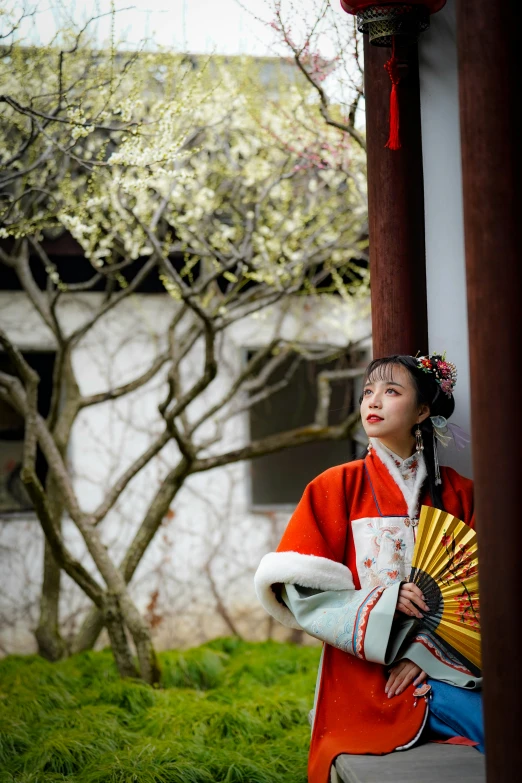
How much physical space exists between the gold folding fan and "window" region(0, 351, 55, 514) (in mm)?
4826

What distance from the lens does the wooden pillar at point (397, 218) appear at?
2.74 meters

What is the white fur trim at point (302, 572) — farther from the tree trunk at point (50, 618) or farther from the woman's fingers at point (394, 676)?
the tree trunk at point (50, 618)

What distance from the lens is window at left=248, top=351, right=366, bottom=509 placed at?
8398 millimetres

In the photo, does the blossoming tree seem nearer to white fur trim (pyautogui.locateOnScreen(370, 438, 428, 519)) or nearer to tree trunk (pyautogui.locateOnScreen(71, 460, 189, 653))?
tree trunk (pyautogui.locateOnScreen(71, 460, 189, 653))

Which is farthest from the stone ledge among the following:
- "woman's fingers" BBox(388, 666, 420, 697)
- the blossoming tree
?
the blossoming tree

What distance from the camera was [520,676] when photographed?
1.73 meters

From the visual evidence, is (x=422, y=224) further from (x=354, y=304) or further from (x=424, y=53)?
(x=354, y=304)

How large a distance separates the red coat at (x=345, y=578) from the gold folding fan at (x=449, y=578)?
0.13 meters

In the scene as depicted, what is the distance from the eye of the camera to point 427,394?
2516mm

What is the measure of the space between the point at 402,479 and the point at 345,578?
34 centimetres

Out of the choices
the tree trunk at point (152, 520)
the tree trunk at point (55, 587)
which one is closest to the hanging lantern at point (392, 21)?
the tree trunk at point (152, 520)

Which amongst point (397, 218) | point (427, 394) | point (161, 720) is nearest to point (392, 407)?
point (427, 394)

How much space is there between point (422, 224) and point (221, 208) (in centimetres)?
370

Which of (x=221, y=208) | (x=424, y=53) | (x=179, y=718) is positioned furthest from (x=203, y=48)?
(x=179, y=718)
